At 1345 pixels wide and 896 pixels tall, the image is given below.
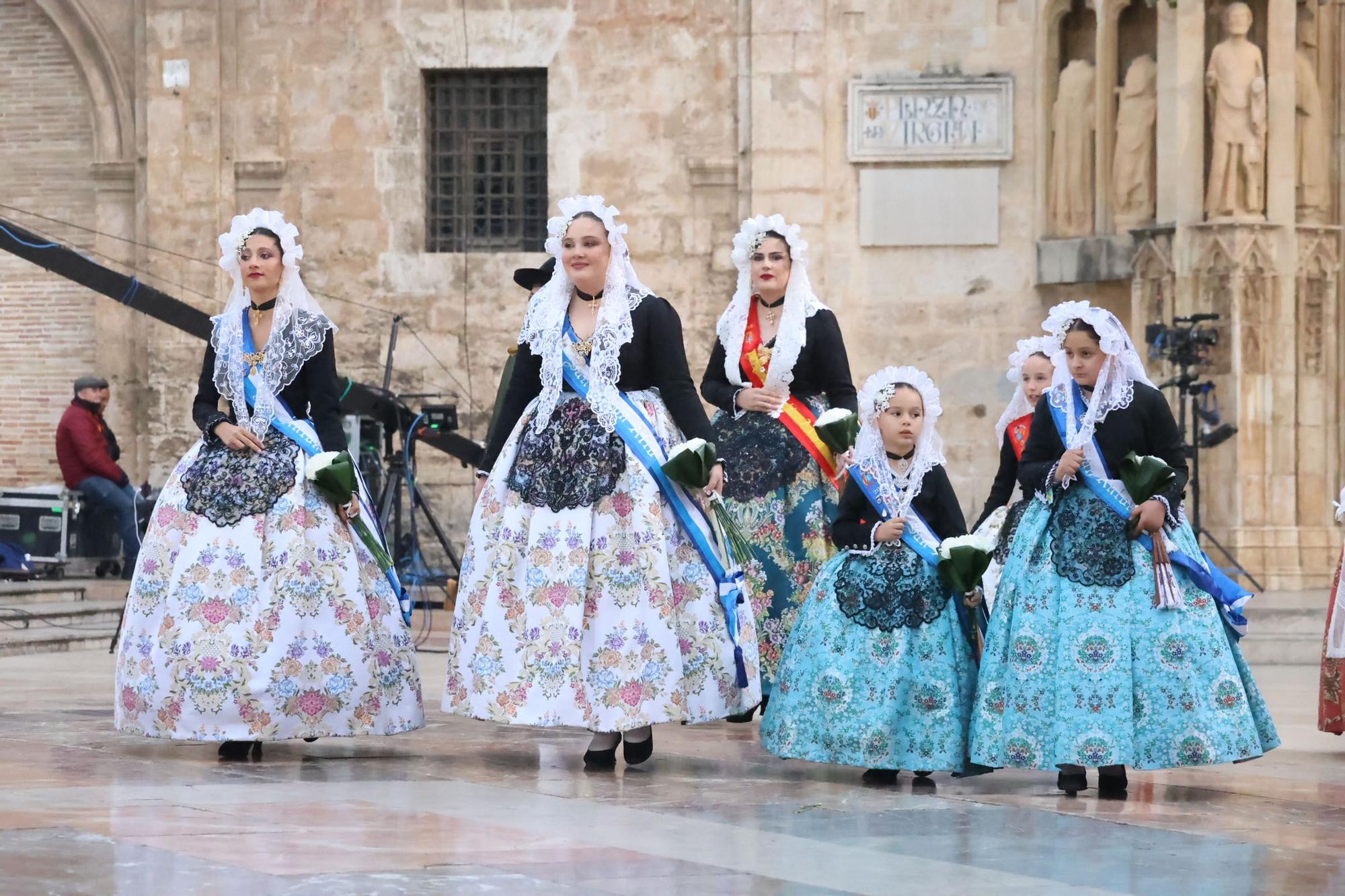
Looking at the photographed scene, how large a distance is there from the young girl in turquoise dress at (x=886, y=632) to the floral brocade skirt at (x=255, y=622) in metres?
1.39

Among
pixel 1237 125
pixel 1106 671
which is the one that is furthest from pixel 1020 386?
pixel 1237 125

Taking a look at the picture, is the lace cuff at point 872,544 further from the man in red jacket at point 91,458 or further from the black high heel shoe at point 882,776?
the man in red jacket at point 91,458

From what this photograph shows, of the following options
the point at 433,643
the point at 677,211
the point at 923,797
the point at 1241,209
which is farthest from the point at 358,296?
the point at 923,797

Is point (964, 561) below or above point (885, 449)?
below

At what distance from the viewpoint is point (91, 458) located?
15836 mm

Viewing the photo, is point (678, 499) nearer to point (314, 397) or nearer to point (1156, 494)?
point (314, 397)

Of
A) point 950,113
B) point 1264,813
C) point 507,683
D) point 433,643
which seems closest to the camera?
point 1264,813

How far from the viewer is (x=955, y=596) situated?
708cm

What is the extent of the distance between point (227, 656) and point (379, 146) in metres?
10.7

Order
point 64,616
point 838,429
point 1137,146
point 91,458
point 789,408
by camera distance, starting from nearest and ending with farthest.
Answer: point 838,429, point 789,408, point 64,616, point 91,458, point 1137,146

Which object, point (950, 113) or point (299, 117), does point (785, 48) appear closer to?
point (950, 113)

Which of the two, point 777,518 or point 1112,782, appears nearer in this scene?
point 1112,782

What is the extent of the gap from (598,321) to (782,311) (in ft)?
5.11

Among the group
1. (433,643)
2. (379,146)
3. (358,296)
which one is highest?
(379,146)
